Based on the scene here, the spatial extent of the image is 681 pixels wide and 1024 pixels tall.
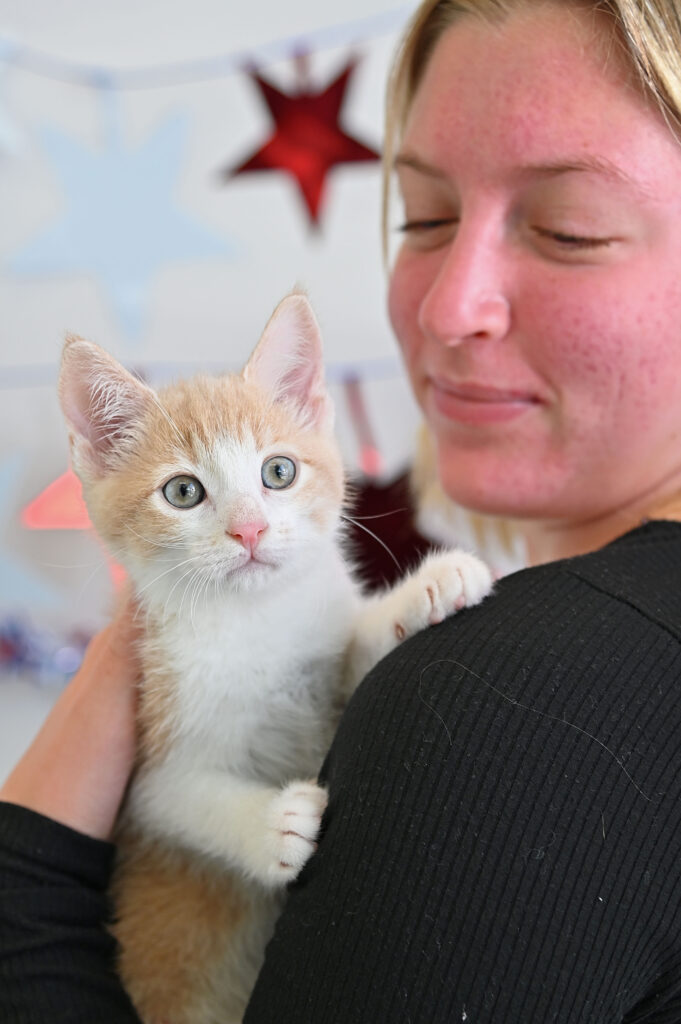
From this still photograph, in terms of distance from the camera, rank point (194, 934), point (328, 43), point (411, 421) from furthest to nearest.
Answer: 1. point (411, 421)
2. point (328, 43)
3. point (194, 934)

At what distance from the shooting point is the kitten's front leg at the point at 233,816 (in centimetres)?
74

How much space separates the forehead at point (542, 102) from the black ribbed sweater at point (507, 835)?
455mm

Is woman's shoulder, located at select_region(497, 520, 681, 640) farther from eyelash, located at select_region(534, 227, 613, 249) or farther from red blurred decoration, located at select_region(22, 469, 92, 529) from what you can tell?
red blurred decoration, located at select_region(22, 469, 92, 529)

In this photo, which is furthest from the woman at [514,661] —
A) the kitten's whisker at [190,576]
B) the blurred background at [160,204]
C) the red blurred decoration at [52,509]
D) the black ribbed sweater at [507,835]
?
the blurred background at [160,204]

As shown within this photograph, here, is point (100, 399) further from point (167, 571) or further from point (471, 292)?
point (471, 292)

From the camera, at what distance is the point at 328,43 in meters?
2.23

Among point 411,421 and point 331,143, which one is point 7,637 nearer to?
point 411,421

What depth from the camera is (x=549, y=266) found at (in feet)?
3.03

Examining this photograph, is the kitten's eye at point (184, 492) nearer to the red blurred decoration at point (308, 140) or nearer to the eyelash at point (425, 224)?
the eyelash at point (425, 224)

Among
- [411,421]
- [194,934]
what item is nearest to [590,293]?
[194,934]

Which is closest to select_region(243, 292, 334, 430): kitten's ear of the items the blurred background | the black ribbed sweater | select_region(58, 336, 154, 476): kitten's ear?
select_region(58, 336, 154, 476): kitten's ear

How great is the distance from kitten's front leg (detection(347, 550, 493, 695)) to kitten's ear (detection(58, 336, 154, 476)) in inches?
12.7

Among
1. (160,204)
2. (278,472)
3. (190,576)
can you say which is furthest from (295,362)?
(160,204)

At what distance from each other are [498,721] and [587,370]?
0.47 metres
